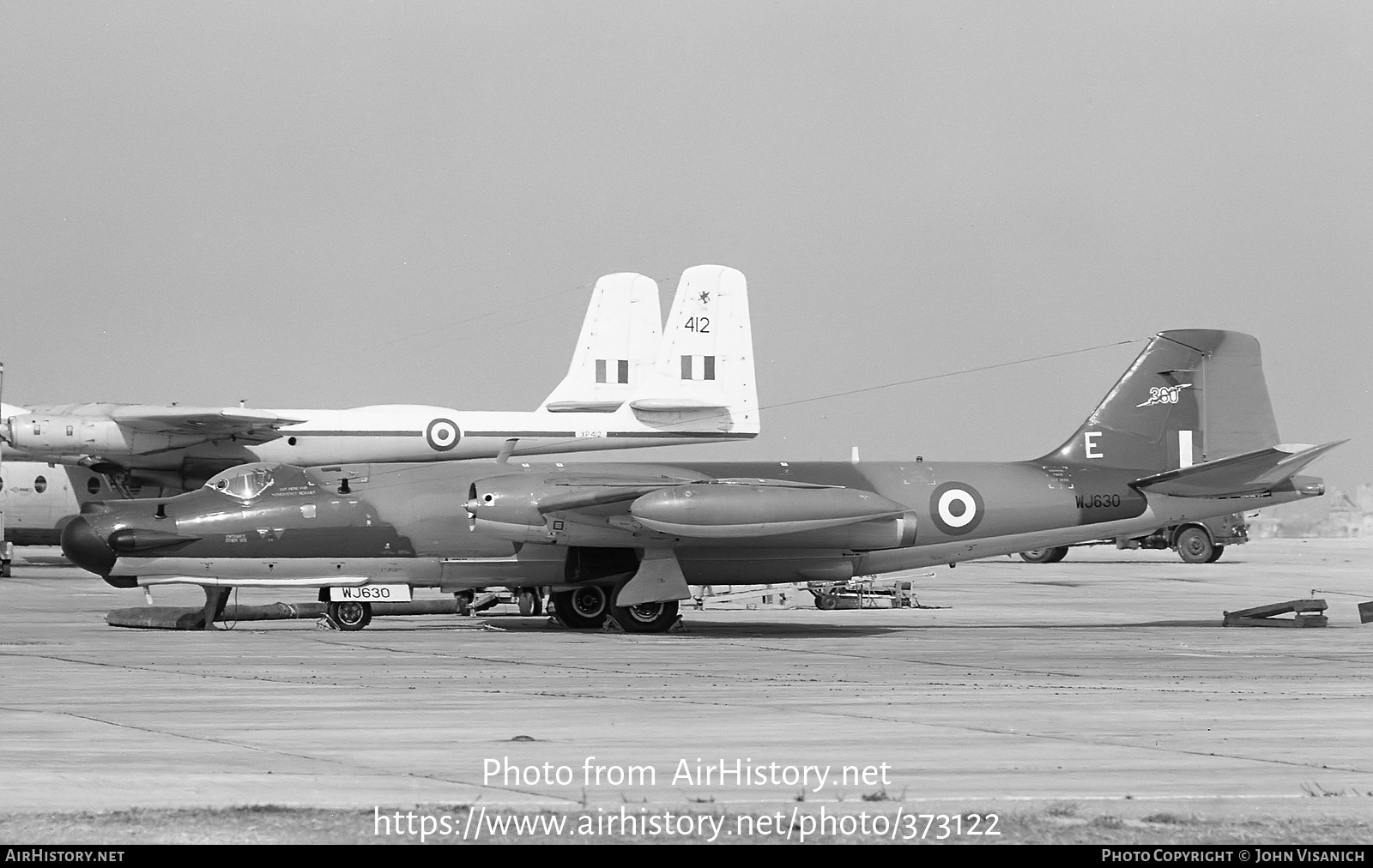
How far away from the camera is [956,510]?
23.6m

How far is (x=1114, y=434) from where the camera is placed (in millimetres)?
24859

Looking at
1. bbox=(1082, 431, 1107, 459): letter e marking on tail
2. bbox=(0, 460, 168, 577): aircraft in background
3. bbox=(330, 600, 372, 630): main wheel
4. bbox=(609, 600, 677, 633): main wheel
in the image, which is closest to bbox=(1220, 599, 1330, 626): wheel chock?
bbox=(1082, 431, 1107, 459): letter e marking on tail

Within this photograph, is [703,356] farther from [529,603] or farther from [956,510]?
[956,510]

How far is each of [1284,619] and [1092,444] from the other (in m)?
4.22

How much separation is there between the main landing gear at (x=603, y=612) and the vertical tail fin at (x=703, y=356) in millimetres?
19942

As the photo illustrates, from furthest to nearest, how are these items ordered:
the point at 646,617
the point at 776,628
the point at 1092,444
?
the point at 1092,444, the point at 776,628, the point at 646,617

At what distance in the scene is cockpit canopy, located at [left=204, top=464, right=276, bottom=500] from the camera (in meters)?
21.8

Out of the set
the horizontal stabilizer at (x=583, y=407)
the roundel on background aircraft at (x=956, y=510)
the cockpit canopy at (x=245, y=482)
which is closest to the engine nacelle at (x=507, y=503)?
the cockpit canopy at (x=245, y=482)

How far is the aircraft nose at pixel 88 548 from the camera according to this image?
20969 millimetres

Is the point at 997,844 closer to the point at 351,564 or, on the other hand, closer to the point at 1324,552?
the point at 351,564

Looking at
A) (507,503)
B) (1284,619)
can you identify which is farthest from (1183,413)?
(507,503)

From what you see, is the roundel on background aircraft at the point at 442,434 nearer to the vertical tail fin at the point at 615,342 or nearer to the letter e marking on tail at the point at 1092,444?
the vertical tail fin at the point at 615,342

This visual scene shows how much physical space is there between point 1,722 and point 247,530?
10395 mm

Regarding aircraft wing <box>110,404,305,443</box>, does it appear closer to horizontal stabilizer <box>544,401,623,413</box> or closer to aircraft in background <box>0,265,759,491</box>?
aircraft in background <box>0,265,759,491</box>
